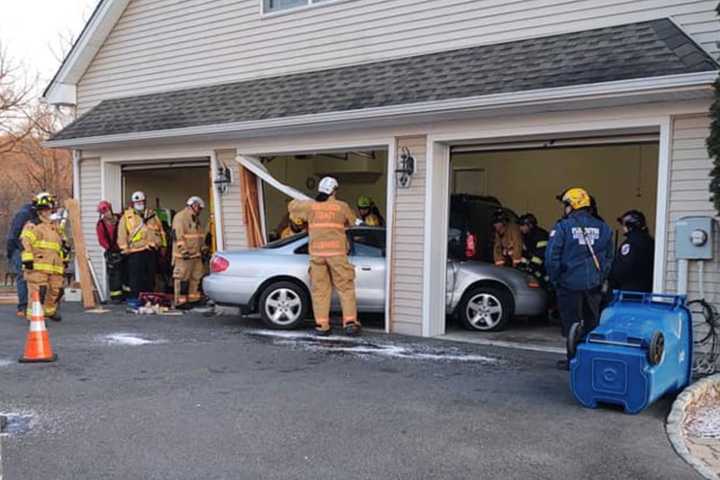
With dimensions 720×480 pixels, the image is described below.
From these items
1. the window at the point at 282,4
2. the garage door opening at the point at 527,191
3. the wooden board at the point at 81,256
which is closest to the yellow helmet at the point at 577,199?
the garage door opening at the point at 527,191

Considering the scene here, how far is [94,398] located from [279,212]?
744 cm

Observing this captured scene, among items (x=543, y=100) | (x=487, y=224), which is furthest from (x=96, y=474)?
(x=487, y=224)

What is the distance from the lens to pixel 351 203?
15.5m

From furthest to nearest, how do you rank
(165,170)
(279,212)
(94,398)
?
(165,170) → (279,212) → (94,398)

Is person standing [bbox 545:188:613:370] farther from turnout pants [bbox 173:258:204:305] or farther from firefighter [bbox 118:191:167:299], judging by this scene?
firefighter [bbox 118:191:167:299]

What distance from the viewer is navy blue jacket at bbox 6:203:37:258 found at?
9.88 meters

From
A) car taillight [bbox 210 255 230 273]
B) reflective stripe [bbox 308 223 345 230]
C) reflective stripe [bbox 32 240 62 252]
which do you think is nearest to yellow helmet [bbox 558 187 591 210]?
reflective stripe [bbox 308 223 345 230]

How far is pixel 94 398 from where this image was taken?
5.71 meters

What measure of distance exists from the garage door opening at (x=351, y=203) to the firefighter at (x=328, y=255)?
491 mm

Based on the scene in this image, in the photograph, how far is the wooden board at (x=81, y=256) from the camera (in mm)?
11344

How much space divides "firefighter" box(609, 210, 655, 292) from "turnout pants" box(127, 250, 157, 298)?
764 cm

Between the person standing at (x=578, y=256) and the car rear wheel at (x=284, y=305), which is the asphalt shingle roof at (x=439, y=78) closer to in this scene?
the person standing at (x=578, y=256)

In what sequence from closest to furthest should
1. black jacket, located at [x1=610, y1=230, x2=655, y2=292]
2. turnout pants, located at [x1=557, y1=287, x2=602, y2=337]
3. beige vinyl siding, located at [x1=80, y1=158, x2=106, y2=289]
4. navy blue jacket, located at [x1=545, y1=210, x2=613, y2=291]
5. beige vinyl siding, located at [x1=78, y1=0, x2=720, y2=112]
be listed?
navy blue jacket, located at [x1=545, y1=210, x2=613, y2=291] → turnout pants, located at [x1=557, y1=287, x2=602, y2=337] → black jacket, located at [x1=610, y1=230, x2=655, y2=292] → beige vinyl siding, located at [x1=78, y1=0, x2=720, y2=112] → beige vinyl siding, located at [x1=80, y1=158, x2=106, y2=289]

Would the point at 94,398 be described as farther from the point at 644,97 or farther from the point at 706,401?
the point at 644,97
